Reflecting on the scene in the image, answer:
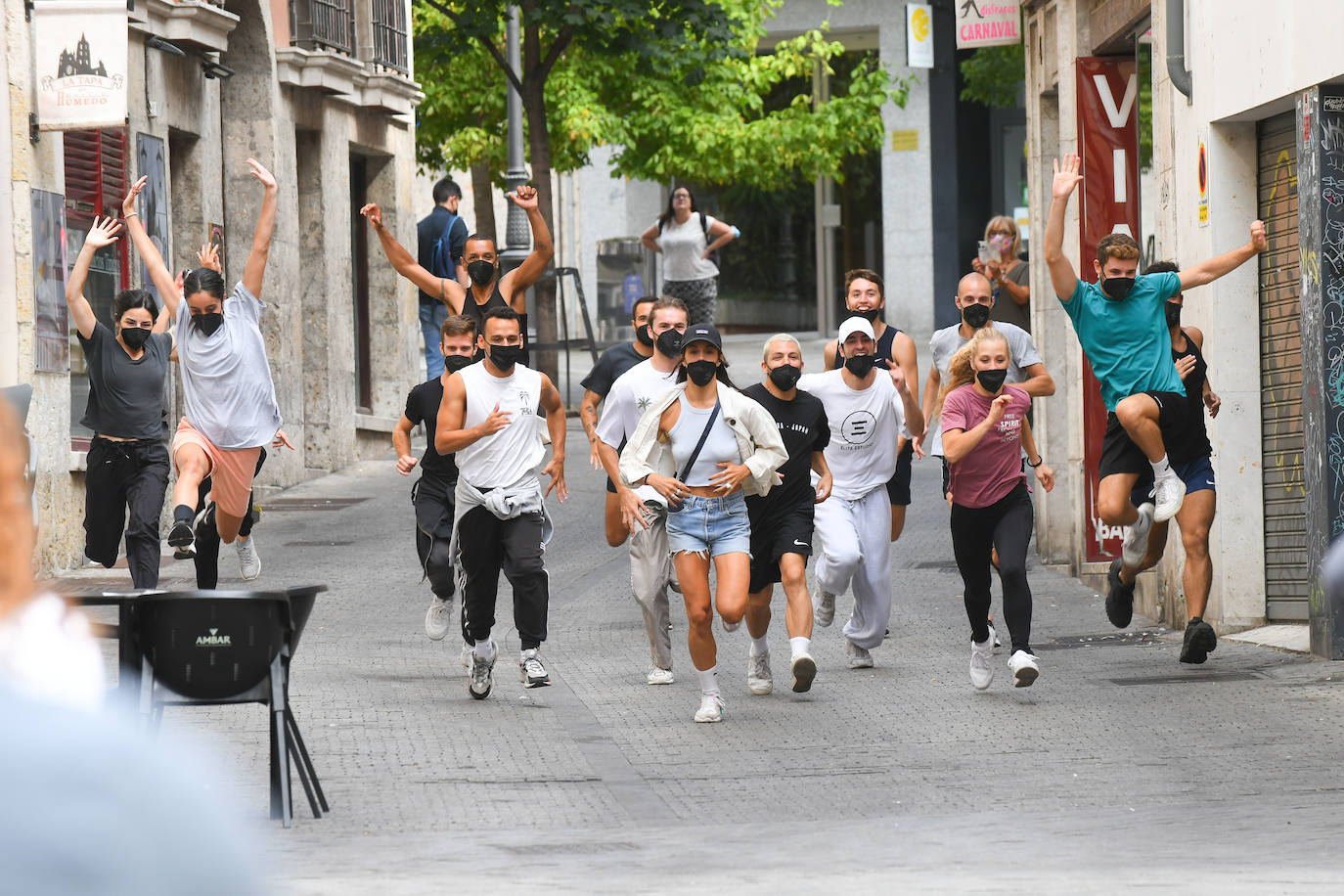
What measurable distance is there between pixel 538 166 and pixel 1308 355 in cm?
1324

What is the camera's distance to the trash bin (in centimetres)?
3506

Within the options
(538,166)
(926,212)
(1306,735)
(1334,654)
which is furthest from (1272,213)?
(926,212)

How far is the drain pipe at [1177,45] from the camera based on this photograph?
11.2m

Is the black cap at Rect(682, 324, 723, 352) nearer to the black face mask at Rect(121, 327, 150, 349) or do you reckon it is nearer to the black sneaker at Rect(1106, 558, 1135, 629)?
the black sneaker at Rect(1106, 558, 1135, 629)

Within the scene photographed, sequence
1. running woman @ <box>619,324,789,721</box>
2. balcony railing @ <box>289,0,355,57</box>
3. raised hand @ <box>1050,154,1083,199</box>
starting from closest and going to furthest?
1. running woman @ <box>619,324,789,721</box>
2. raised hand @ <box>1050,154,1083,199</box>
3. balcony railing @ <box>289,0,355,57</box>

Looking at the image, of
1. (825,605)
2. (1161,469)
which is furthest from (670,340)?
(1161,469)

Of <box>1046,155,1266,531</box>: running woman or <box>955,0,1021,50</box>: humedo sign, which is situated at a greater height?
<box>955,0,1021,50</box>: humedo sign

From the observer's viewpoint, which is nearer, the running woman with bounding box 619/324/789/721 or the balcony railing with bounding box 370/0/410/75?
the running woman with bounding box 619/324/789/721

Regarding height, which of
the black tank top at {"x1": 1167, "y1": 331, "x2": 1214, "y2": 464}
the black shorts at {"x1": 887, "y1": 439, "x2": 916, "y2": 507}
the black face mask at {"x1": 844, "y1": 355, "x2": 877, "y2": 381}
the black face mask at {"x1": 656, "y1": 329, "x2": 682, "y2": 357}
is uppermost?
the black face mask at {"x1": 656, "y1": 329, "x2": 682, "y2": 357}

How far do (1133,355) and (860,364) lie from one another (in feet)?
4.17

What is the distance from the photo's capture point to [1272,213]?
10727mm

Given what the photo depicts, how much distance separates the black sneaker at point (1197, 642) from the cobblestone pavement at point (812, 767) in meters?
0.12

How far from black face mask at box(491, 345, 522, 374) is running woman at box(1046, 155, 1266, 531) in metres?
2.47

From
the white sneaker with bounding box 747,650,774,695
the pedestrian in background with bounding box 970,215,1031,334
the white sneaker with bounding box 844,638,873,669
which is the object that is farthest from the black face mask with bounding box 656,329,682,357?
→ the pedestrian in background with bounding box 970,215,1031,334
